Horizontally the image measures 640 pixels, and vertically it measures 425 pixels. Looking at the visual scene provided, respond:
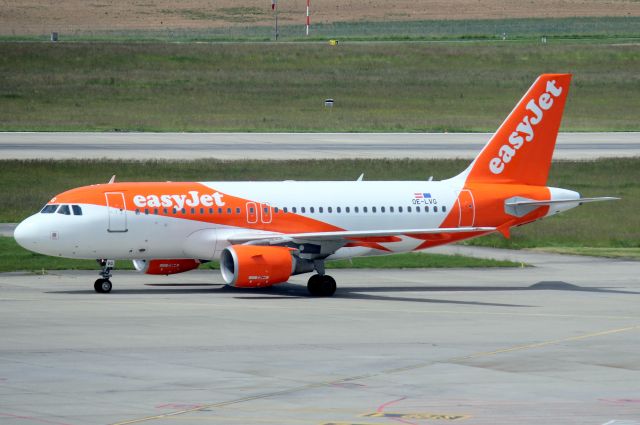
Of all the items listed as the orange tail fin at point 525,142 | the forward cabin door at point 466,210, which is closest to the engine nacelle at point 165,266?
the forward cabin door at point 466,210

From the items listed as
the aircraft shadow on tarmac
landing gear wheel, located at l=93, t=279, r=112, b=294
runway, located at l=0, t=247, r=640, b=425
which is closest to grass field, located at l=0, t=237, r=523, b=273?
runway, located at l=0, t=247, r=640, b=425

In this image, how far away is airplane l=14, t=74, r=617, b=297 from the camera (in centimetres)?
4234

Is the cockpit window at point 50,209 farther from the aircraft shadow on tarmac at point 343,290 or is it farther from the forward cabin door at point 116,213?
the aircraft shadow on tarmac at point 343,290

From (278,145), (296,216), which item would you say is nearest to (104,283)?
(296,216)

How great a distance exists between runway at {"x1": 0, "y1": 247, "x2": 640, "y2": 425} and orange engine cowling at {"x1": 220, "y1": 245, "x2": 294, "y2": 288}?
736mm

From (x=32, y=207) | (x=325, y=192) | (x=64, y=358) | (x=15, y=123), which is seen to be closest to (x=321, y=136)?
(x=15, y=123)

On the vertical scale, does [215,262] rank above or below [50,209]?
below

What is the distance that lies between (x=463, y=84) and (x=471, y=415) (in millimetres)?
108268

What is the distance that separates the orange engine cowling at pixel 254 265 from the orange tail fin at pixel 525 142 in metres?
9.05

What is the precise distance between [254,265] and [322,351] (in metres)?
9.80

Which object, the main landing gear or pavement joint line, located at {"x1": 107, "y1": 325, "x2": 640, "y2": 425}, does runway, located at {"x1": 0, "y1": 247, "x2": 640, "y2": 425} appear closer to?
pavement joint line, located at {"x1": 107, "y1": 325, "x2": 640, "y2": 425}

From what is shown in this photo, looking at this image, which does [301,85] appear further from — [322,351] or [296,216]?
[322,351]

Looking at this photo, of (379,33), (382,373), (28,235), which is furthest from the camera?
(379,33)

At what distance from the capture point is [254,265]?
136 ft
